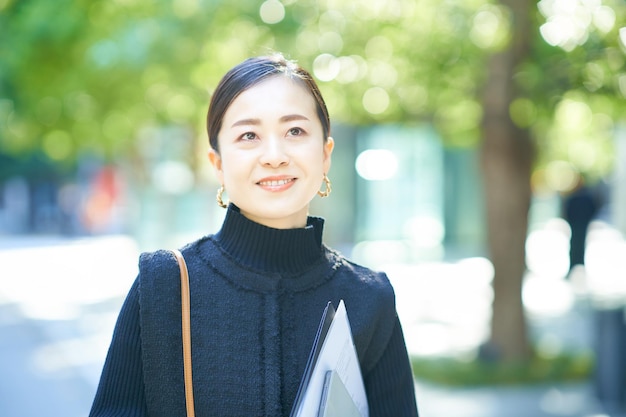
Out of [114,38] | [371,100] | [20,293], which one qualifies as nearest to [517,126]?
[371,100]

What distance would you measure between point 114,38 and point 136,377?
764 cm

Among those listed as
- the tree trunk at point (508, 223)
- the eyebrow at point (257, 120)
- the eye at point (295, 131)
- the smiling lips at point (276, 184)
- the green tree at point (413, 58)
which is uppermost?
the green tree at point (413, 58)

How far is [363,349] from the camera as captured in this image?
1.99 m

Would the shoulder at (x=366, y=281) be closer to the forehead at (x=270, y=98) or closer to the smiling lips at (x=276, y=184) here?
the smiling lips at (x=276, y=184)

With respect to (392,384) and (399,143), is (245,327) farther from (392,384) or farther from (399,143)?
(399,143)

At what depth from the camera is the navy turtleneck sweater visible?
71.7 inches

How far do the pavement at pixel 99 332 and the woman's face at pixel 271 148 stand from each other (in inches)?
213

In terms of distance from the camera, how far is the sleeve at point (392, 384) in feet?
6.68

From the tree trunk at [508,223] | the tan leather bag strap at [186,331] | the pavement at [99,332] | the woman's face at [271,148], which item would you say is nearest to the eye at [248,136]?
the woman's face at [271,148]

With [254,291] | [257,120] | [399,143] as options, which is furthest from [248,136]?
[399,143]

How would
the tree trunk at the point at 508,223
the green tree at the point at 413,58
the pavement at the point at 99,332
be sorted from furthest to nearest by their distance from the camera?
the tree trunk at the point at 508,223 < the pavement at the point at 99,332 < the green tree at the point at 413,58

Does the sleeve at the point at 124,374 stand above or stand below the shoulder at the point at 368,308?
below

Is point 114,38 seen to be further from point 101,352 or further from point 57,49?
point 101,352

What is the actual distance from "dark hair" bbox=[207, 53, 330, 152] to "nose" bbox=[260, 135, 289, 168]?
0.13 meters
